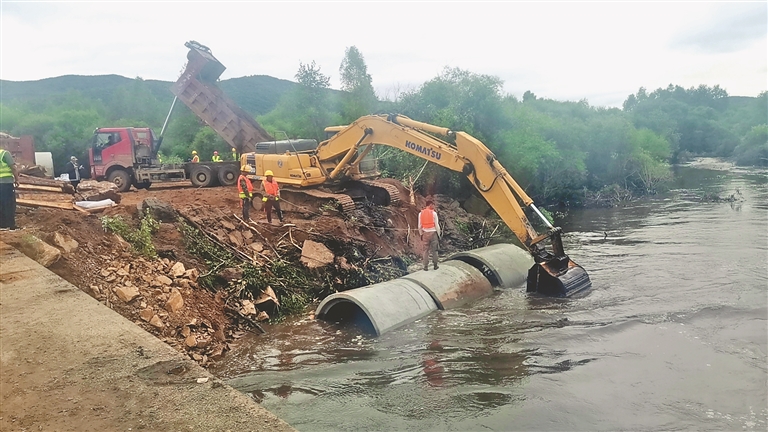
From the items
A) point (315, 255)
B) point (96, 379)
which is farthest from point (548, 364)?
point (315, 255)

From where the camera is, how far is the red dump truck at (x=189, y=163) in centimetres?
1794

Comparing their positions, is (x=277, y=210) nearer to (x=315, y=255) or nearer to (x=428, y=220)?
(x=315, y=255)

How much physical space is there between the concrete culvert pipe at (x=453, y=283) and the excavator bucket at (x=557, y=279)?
99 cm

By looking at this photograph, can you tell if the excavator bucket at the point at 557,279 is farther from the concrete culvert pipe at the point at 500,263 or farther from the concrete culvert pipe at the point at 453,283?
the concrete culvert pipe at the point at 453,283

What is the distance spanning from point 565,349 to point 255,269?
572cm

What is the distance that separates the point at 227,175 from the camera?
18875 mm

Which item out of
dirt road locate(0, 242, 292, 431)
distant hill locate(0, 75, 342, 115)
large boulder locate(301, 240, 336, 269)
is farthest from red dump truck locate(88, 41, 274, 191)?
distant hill locate(0, 75, 342, 115)

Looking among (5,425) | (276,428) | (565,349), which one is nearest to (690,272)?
(565,349)

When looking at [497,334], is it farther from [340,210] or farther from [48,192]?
[48,192]

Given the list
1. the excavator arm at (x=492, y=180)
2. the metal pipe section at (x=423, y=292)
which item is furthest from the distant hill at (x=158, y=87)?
the metal pipe section at (x=423, y=292)

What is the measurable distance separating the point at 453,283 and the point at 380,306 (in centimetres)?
210

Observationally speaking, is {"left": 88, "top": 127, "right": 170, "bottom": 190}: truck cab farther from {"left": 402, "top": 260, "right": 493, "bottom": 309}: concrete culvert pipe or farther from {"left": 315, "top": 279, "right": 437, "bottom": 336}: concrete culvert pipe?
{"left": 402, "top": 260, "right": 493, "bottom": 309}: concrete culvert pipe

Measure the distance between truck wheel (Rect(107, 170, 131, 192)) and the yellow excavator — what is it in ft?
13.9

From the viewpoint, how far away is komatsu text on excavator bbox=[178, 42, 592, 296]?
10.5 m
